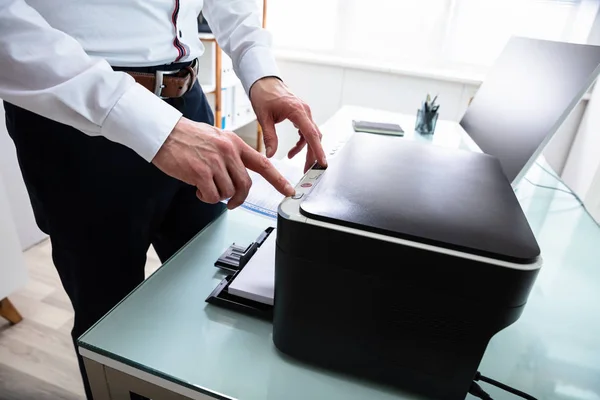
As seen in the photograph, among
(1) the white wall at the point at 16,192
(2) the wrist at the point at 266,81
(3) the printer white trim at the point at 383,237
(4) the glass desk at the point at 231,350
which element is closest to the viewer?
(3) the printer white trim at the point at 383,237

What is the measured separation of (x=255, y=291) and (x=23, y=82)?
428mm

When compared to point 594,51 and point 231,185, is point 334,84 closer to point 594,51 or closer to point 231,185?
point 594,51

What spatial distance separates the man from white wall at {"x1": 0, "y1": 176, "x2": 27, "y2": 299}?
2.70 ft

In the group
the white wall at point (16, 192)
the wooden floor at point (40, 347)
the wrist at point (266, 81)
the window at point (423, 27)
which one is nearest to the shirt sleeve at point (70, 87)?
the wrist at point (266, 81)

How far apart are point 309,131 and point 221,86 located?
6.52 ft

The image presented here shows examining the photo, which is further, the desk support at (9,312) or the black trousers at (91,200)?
the desk support at (9,312)

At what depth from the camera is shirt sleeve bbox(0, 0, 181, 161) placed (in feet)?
1.76

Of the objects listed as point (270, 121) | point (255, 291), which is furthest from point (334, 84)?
point (255, 291)

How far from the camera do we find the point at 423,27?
2799 mm

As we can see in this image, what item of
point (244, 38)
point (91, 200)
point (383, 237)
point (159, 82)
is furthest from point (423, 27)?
point (383, 237)

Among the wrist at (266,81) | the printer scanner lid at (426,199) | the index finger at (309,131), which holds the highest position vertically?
the wrist at (266,81)

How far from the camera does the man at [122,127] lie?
543 mm

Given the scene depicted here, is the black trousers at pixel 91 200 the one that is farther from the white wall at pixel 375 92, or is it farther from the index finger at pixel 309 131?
the white wall at pixel 375 92

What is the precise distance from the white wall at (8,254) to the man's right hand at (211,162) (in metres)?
1.25
